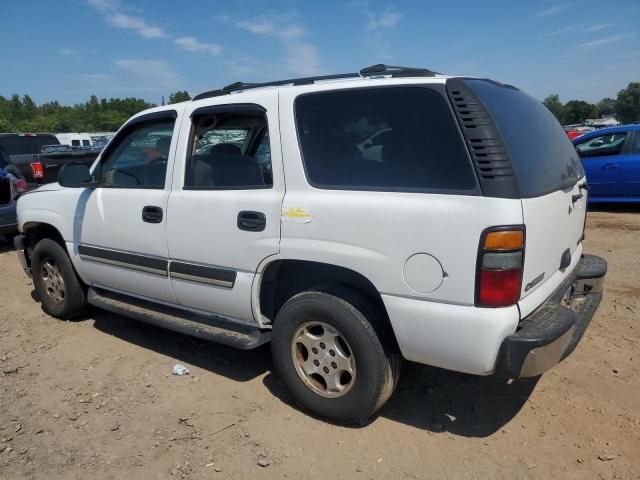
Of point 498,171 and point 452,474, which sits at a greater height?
point 498,171

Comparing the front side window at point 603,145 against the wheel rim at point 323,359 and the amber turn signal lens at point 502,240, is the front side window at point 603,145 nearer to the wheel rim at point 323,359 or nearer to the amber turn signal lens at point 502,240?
the amber turn signal lens at point 502,240

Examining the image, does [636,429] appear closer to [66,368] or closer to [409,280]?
[409,280]

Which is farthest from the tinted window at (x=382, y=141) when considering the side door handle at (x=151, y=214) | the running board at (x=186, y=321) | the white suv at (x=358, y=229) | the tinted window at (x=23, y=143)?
the tinted window at (x=23, y=143)

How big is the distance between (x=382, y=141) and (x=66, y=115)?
119515 millimetres

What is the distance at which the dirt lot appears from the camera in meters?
2.61

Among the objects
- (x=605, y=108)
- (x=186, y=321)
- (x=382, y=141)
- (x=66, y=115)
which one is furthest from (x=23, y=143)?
(x=66, y=115)

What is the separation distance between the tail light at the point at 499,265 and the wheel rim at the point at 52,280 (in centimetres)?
375

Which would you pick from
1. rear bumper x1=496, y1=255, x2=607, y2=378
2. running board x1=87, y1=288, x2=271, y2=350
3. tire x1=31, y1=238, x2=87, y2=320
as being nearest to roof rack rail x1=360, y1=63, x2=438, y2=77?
rear bumper x1=496, y1=255, x2=607, y2=378

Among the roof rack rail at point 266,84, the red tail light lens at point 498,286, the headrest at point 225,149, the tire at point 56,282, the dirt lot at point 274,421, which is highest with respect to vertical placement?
the roof rack rail at point 266,84

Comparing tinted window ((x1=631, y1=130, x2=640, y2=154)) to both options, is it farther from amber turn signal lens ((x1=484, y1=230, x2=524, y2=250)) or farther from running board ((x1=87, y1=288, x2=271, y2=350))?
running board ((x1=87, y1=288, x2=271, y2=350))

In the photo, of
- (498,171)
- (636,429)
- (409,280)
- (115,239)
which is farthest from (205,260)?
(636,429)

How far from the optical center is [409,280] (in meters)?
2.48

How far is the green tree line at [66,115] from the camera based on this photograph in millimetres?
94438

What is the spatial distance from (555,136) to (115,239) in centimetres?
314
